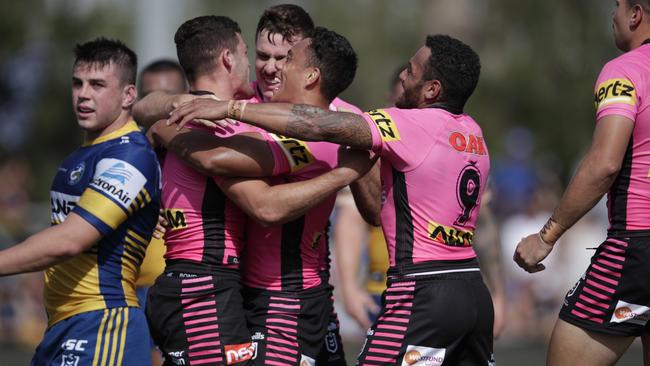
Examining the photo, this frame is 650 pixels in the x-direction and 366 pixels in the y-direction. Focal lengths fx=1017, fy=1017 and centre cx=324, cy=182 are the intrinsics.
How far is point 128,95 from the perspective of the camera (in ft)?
19.7

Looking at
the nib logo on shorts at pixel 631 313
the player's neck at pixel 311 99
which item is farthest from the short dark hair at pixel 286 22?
the nib logo on shorts at pixel 631 313

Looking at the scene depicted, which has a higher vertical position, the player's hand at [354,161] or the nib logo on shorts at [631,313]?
the player's hand at [354,161]

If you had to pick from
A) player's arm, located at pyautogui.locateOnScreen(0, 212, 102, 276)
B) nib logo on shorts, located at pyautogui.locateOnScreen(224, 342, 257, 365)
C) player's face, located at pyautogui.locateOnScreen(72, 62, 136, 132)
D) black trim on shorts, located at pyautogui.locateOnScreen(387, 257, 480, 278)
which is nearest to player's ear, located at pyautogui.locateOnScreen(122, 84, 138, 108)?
player's face, located at pyautogui.locateOnScreen(72, 62, 136, 132)

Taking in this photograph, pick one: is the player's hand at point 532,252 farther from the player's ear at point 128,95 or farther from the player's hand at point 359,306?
the player's hand at point 359,306

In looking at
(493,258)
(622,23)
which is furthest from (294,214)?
(493,258)

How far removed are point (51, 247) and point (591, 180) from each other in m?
2.91

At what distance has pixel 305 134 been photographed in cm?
535

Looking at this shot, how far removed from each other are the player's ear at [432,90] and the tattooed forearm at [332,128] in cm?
51

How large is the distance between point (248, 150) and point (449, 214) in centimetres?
114

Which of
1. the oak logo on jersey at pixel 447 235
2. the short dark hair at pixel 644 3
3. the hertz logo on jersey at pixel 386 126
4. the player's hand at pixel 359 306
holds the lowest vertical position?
the player's hand at pixel 359 306

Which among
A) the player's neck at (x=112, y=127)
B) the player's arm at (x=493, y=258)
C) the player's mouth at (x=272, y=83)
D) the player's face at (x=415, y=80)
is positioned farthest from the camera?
the player's arm at (x=493, y=258)

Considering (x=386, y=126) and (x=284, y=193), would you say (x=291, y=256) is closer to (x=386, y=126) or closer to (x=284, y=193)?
(x=284, y=193)

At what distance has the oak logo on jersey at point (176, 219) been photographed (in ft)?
18.5

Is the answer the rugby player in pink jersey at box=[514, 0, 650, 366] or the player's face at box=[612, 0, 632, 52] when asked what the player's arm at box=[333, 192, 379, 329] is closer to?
the rugby player in pink jersey at box=[514, 0, 650, 366]
